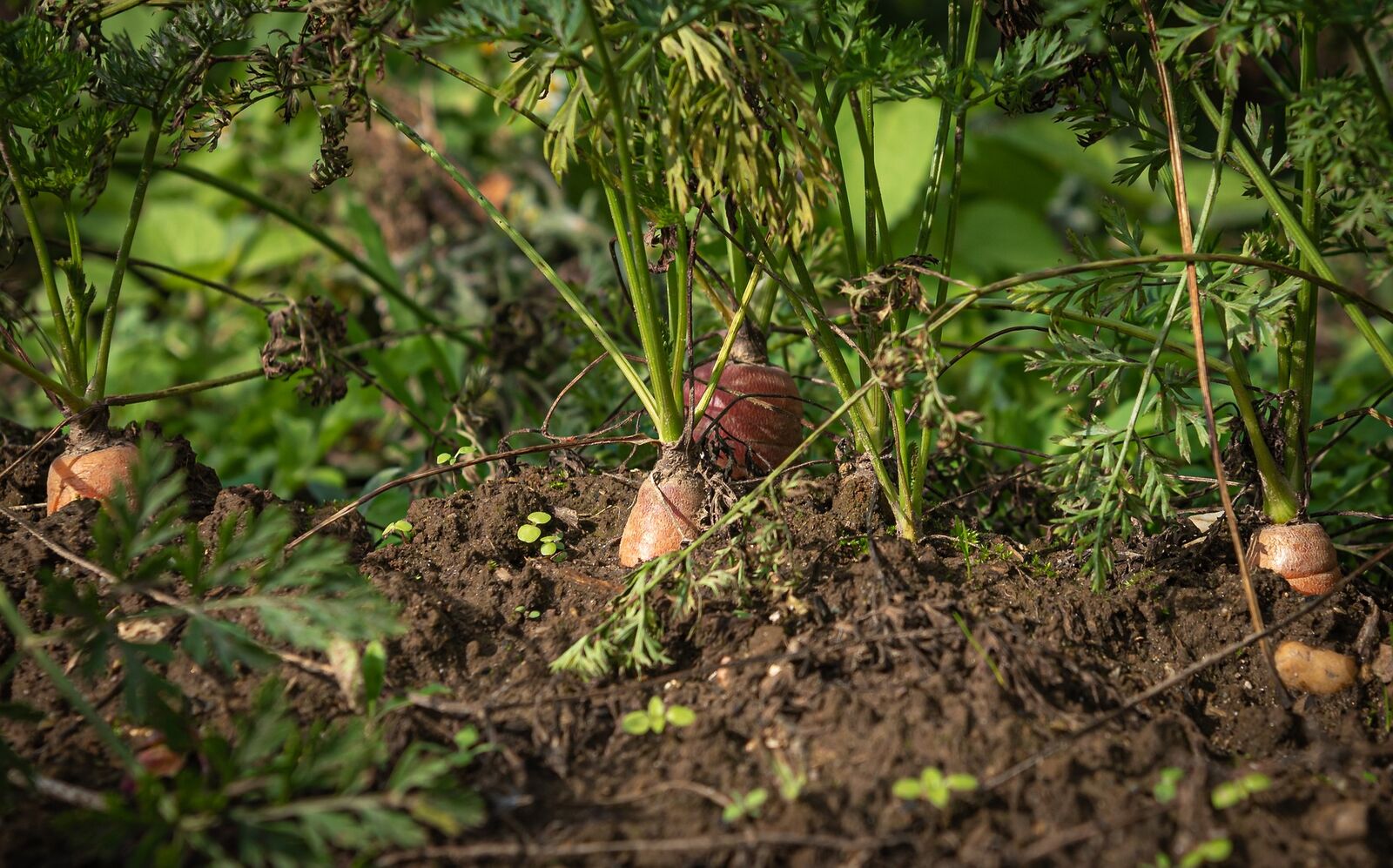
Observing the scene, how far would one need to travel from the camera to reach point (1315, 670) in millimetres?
1313

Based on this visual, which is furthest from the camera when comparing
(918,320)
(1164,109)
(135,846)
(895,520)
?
(918,320)

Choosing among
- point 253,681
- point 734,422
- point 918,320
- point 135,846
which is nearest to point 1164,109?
point 918,320

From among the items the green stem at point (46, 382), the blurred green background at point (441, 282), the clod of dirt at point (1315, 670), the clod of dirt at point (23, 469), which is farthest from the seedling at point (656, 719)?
the clod of dirt at point (23, 469)

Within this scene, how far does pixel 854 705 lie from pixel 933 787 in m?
0.16

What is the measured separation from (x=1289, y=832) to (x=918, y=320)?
1.10 metres

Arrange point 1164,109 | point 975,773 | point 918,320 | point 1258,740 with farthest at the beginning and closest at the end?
point 918,320 < point 1164,109 < point 1258,740 < point 975,773

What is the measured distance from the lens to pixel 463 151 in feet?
13.5

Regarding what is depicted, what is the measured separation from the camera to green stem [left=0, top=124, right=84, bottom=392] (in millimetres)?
1497

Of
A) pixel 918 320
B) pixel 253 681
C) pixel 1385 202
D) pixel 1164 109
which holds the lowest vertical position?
pixel 253 681

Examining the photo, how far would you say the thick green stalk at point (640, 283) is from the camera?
1.23 meters

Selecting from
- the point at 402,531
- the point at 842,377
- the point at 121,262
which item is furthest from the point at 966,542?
the point at 121,262

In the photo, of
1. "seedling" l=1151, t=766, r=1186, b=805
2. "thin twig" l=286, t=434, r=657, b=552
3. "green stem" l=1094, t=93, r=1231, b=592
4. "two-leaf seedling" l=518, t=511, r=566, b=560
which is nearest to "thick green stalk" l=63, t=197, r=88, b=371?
"thin twig" l=286, t=434, r=657, b=552

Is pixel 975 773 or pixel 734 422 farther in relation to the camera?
pixel 734 422

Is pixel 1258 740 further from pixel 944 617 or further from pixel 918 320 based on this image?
pixel 918 320
